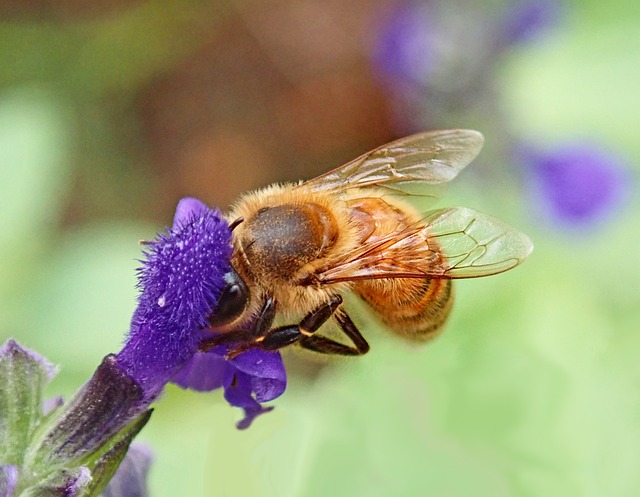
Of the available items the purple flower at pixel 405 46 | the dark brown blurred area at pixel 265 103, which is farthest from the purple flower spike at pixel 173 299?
the purple flower at pixel 405 46

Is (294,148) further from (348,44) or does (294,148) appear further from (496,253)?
(496,253)

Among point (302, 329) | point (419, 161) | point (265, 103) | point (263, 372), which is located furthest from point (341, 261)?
point (265, 103)

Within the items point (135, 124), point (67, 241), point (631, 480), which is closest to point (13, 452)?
point (631, 480)

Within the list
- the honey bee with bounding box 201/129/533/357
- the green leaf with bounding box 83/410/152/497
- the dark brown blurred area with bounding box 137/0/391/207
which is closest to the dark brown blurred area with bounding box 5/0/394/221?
the dark brown blurred area with bounding box 137/0/391/207

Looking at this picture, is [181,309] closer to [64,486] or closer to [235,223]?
[235,223]

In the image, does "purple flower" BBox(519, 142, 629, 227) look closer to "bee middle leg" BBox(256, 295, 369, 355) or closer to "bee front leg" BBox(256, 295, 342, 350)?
"bee middle leg" BBox(256, 295, 369, 355)

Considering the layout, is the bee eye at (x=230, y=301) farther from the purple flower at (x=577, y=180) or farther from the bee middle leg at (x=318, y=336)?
the purple flower at (x=577, y=180)

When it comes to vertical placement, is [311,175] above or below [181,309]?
below
